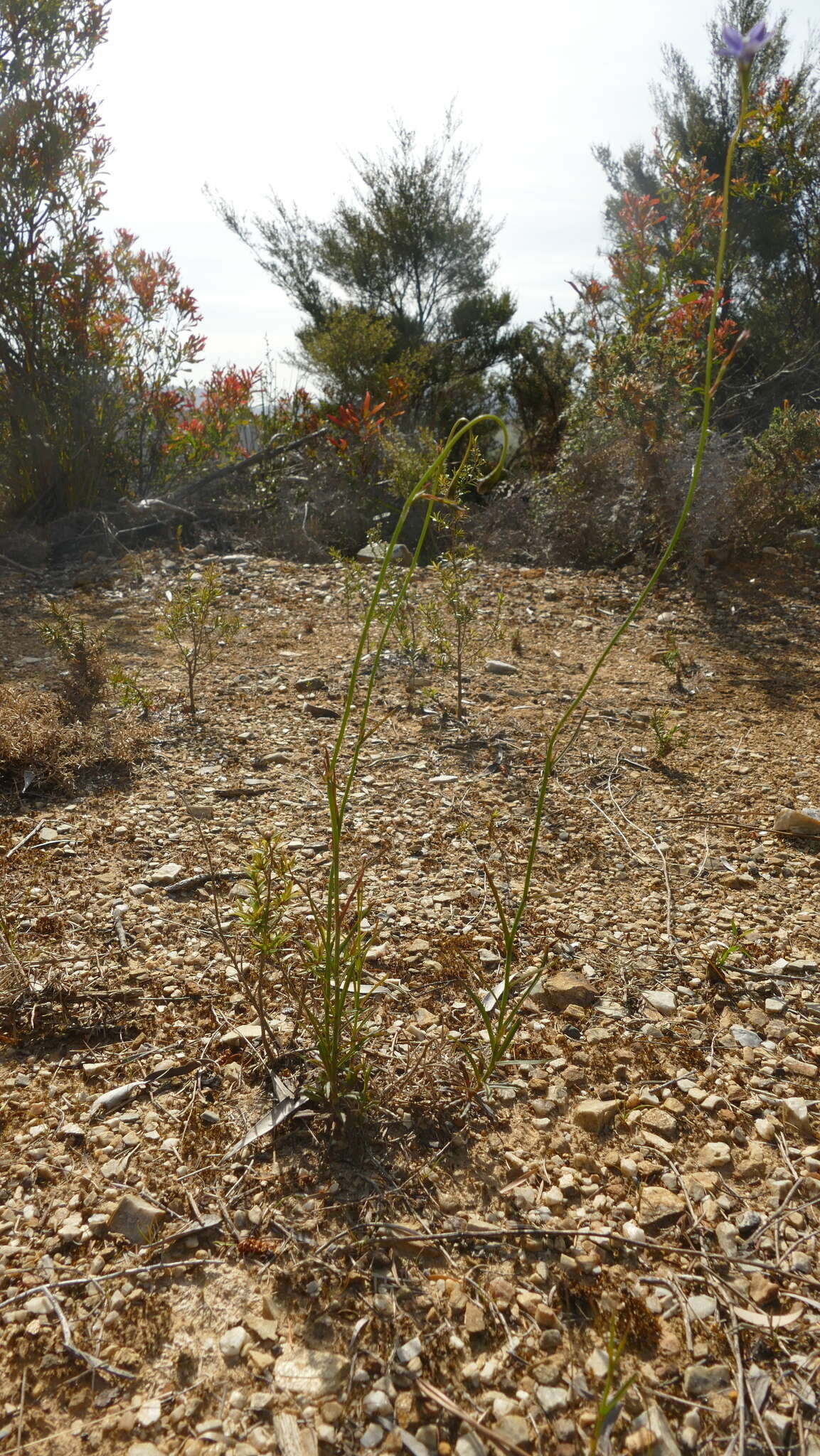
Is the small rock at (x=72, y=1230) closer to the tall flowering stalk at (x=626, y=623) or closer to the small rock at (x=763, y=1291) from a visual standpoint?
the tall flowering stalk at (x=626, y=623)

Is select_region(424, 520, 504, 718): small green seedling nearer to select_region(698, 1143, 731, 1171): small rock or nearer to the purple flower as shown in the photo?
select_region(698, 1143, 731, 1171): small rock

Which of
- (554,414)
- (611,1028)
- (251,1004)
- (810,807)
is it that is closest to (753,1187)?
(611,1028)

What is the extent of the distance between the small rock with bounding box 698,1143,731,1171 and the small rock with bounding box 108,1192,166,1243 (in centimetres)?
81

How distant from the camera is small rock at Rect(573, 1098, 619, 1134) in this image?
4.76ft

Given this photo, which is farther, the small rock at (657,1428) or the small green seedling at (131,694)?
the small green seedling at (131,694)

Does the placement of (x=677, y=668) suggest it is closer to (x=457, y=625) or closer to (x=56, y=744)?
(x=457, y=625)

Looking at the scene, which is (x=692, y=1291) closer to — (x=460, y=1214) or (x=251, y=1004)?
(x=460, y=1214)

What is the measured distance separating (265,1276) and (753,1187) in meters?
0.72

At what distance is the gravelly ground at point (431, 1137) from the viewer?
3.46 ft

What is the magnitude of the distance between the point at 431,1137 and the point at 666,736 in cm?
183

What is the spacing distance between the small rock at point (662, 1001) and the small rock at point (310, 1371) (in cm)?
88

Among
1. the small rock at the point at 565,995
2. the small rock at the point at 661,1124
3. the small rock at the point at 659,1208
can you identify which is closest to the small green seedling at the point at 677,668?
the small rock at the point at 565,995

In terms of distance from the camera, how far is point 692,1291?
1175 millimetres

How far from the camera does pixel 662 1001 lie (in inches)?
68.2
